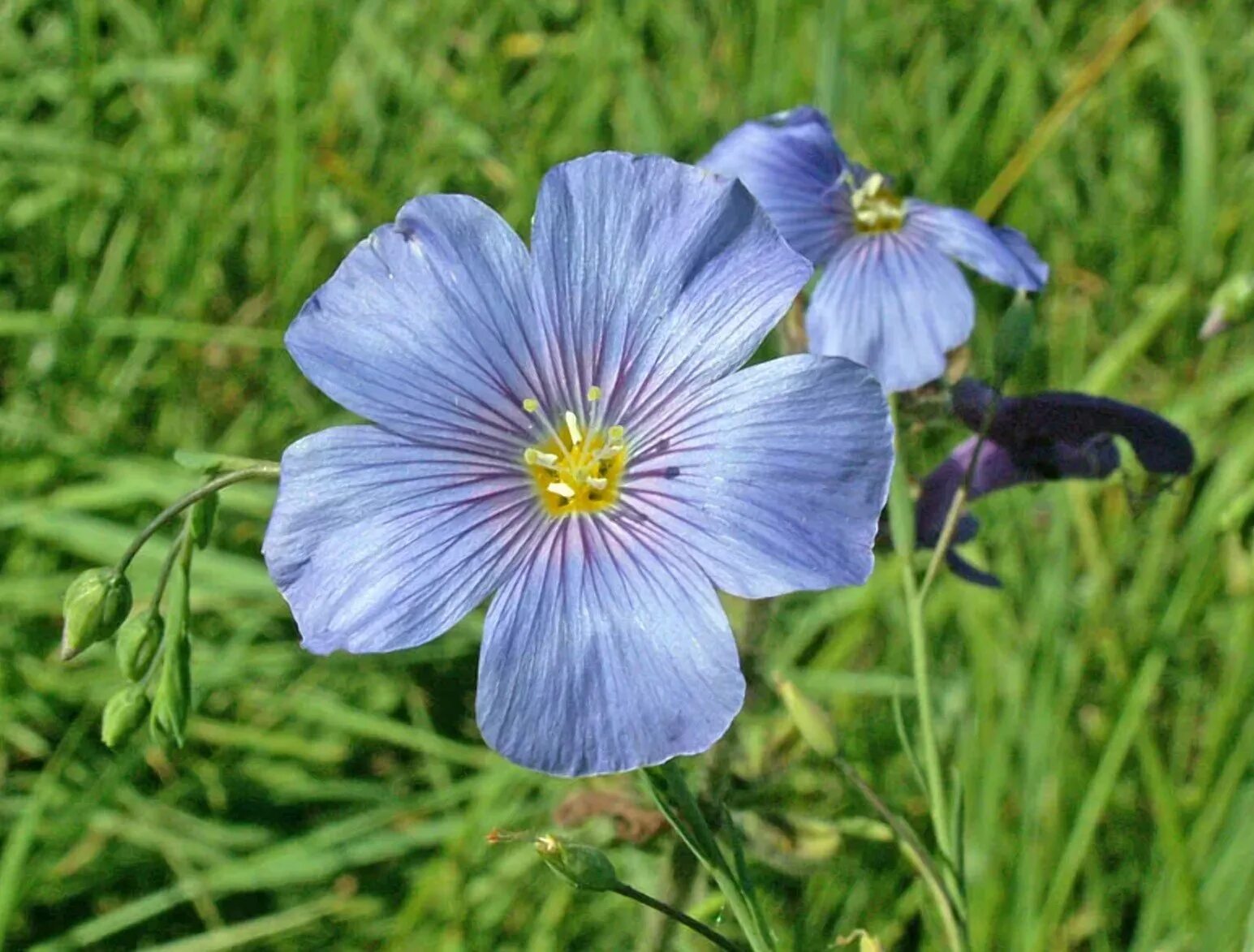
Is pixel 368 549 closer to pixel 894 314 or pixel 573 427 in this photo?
pixel 573 427

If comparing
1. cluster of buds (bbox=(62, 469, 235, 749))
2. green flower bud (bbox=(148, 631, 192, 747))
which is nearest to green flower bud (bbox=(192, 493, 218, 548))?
cluster of buds (bbox=(62, 469, 235, 749))

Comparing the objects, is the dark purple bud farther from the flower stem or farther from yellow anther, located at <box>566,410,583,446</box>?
the flower stem

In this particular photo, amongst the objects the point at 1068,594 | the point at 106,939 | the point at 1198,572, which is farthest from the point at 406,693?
the point at 1198,572

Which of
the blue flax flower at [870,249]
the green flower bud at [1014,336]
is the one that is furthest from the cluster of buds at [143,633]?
the green flower bud at [1014,336]

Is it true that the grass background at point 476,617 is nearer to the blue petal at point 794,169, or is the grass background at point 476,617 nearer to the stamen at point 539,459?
the blue petal at point 794,169

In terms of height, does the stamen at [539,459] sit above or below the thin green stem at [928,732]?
above

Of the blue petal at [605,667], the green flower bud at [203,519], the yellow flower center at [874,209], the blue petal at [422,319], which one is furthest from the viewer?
the yellow flower center at [874,209]

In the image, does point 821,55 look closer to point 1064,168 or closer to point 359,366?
point 1064,168
